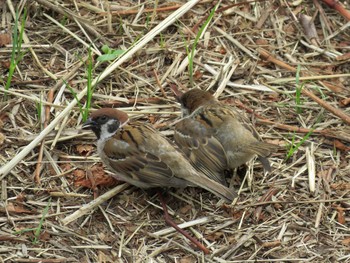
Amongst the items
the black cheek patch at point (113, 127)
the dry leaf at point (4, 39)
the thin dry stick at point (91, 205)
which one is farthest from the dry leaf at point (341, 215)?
the dry leaf at point (4, 39)

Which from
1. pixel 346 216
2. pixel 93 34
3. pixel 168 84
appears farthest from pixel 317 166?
pixel 93 34

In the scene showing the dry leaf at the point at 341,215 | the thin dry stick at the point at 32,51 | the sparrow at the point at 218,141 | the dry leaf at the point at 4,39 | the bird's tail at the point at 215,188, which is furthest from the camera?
the dry leaf at the point at 4,39

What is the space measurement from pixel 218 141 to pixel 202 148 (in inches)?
5.0

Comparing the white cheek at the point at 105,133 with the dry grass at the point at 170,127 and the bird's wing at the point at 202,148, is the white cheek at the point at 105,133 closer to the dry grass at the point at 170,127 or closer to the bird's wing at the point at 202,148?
the dry grass at the point at 170,127

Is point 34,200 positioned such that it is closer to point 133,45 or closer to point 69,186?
point 69,186

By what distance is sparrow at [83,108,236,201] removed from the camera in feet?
17.1

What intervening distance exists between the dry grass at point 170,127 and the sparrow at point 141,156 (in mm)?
174

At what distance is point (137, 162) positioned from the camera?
5285 millimetres

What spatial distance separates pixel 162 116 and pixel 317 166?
1292 millimetres

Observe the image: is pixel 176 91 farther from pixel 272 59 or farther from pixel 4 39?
pixel 4 39

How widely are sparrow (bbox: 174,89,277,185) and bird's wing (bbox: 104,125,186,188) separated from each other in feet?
0.90

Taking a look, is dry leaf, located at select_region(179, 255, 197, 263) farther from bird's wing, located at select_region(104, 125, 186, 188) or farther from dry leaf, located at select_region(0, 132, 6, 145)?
dry leaf, located at select_region(0, 132, 6, 145)

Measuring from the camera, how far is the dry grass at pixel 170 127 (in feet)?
16.3

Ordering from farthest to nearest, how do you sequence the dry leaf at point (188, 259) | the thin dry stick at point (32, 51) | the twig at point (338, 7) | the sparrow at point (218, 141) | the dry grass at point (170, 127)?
1. the twig at point (338, 7)
2. the thin dry stick at point (32, 51)
3. the sparrow at point (218, 141)
4. the dry grass at point (170, 127)
5. the dry leaf at point (188, 259)
